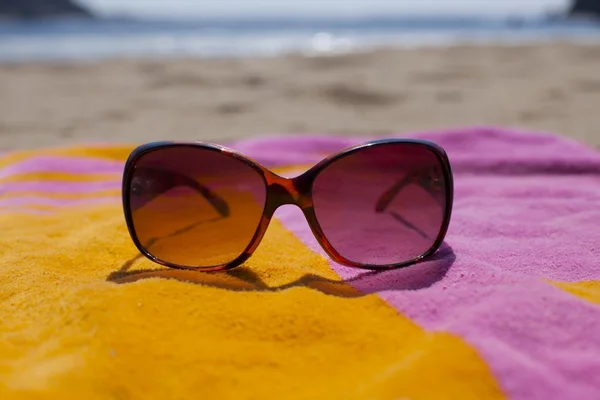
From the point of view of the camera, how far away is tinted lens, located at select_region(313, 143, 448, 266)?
920mm

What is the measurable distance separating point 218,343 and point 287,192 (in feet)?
0.93

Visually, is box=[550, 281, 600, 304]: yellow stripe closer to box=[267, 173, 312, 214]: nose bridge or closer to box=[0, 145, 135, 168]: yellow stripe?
box=[267, 173, 312, 214]: nose bridge

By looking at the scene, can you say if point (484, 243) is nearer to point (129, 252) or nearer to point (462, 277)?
point (462, 277)

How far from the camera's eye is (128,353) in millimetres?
651

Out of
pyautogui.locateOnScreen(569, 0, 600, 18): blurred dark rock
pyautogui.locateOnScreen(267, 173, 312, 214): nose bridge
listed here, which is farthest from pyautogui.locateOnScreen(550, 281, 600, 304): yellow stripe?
pyautogui.locateOnScreen(569, 0, 600, 18): blurred dark rock

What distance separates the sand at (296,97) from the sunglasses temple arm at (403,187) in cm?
133

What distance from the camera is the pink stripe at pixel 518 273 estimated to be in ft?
2.12

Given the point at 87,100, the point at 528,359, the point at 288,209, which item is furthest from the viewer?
the point at 87,100

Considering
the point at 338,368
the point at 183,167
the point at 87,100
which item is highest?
the point at 183,167

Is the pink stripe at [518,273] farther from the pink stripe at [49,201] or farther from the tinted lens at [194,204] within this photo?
the pink stripe at [49,201]

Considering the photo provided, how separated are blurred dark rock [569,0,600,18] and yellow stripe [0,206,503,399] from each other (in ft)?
57.4

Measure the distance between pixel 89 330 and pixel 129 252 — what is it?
12.6 inches

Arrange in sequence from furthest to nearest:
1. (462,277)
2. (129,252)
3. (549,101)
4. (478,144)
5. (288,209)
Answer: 1. (549,101)
2. (478,144)
3. (288,209)
4. (129,252)
5. (462,277)

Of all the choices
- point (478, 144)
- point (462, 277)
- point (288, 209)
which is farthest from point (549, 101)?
point (462, 277)
